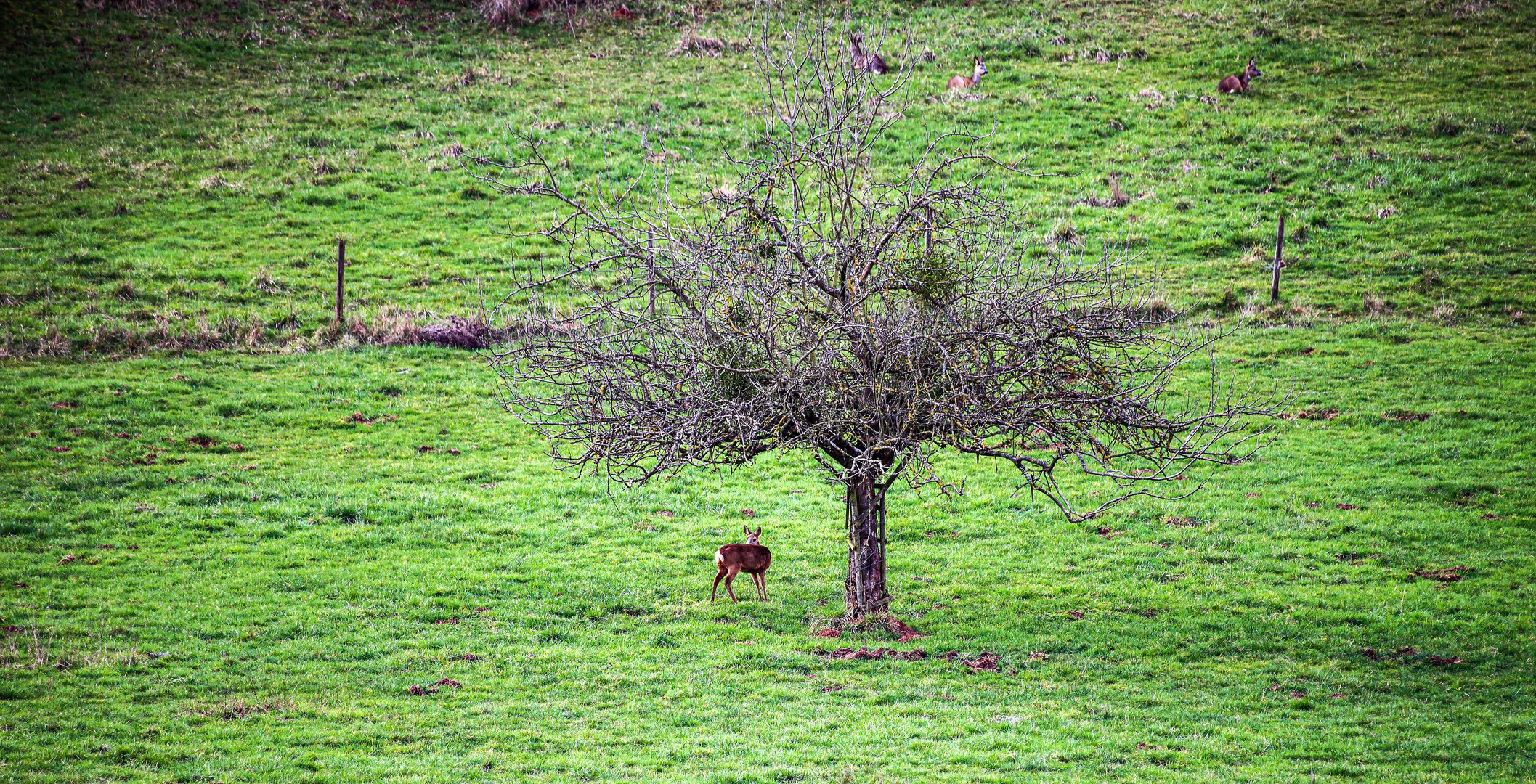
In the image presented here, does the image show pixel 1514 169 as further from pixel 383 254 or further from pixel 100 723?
pixel 100 723

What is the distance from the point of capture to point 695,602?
54.6 feet

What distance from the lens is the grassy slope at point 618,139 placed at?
29250 mm

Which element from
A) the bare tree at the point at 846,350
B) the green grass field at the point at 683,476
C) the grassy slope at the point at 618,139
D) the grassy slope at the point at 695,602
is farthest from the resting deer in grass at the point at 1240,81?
the bare tree at the point at 846,350

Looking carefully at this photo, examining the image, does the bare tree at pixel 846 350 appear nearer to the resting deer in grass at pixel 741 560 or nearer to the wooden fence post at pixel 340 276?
the resting deer in grass at pixel 741 560

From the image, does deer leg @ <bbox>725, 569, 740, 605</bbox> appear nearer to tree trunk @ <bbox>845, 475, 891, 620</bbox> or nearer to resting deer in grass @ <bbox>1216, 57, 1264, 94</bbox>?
tree trunk @ <bbox>845, 475, 891, 620</bbox>

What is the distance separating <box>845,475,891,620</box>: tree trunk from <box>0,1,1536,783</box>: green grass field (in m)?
0.73

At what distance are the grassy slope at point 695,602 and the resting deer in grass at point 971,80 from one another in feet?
57.5

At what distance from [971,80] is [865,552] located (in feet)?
98.4

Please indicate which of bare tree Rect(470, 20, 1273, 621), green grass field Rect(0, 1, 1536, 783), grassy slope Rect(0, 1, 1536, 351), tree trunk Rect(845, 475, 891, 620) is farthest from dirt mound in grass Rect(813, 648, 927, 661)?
grassy slope Rect(0, 1, 1536, 351)

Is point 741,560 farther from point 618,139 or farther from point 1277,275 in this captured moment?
point 618,139

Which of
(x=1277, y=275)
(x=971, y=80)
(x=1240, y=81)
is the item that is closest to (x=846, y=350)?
(x=1277, y=275)

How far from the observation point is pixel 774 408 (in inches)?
517

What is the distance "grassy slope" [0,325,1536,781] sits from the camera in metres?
11.7

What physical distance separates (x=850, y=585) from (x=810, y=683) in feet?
6.98
